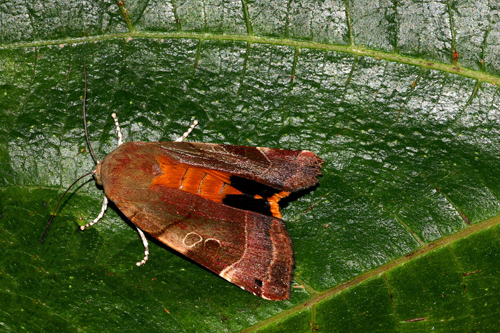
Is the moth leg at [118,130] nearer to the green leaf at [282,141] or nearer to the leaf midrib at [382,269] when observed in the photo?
the green leaf at [282,141]

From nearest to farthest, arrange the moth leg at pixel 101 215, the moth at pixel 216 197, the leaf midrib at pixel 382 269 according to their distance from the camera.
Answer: the leaf midrib at pixel 382 269 < the moth at pixel 216 197 < the moth leg at pixel 101 215

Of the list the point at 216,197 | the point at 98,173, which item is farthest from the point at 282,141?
the point at 98,173

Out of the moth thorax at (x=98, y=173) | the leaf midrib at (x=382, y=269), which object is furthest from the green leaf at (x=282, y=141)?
the moth thorax at (x=98, y=173)

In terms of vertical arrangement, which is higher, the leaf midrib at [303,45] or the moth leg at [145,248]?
the leaf midrib at [303,45]

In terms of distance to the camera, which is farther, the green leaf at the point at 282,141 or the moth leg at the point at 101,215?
the moth leg at the point at 101,215

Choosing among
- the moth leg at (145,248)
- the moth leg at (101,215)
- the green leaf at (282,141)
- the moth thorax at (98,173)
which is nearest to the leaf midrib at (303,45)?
the green leaf at (282,141)

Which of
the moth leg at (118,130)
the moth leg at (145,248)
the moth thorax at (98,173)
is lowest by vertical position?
the moth leg at (145,248)

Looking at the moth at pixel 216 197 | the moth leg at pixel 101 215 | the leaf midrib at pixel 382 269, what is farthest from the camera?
the moth leg at pixel 101 215
